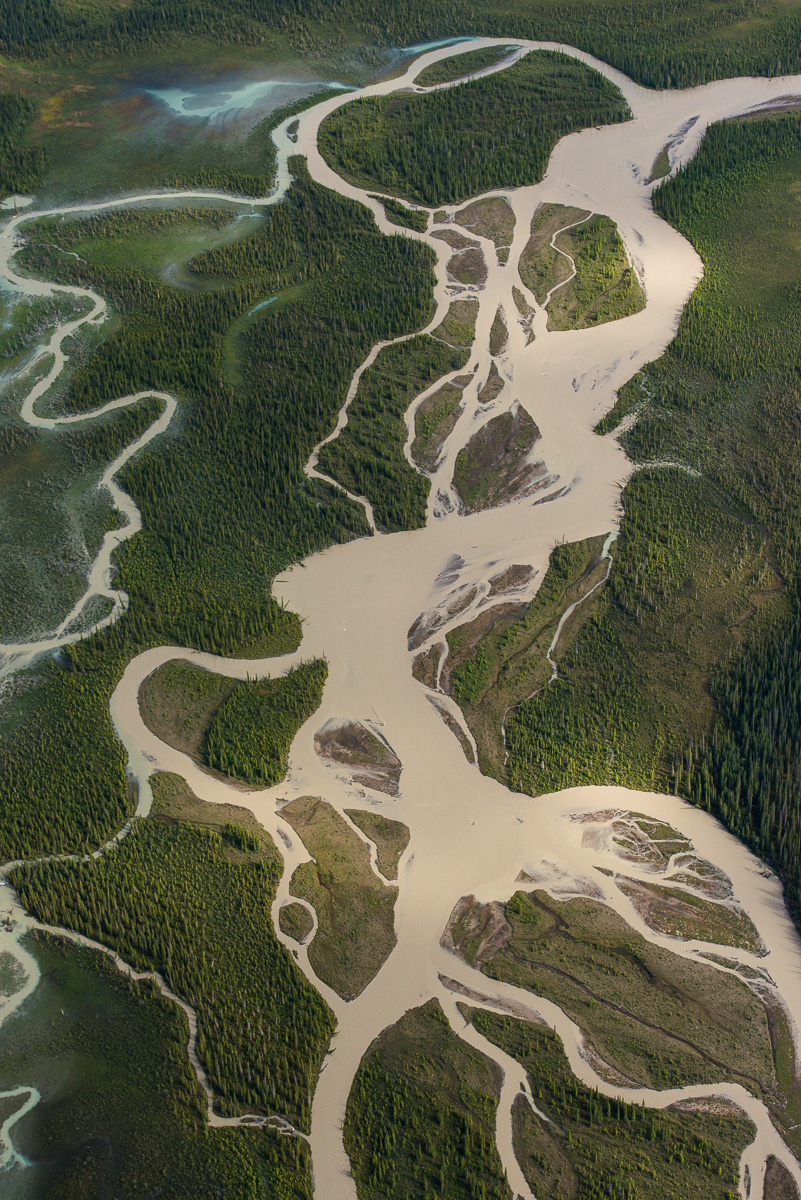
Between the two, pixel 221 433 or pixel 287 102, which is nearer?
pixel 221 433

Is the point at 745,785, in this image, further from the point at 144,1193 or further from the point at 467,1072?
the point at 144,1193

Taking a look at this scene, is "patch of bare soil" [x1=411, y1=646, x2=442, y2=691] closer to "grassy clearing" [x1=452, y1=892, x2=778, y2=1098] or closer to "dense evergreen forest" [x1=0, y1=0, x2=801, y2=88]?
"grassy clearing" [x1=452, y1=892, x2=778, y2=1098]

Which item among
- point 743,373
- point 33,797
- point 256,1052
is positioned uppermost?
point 743,373

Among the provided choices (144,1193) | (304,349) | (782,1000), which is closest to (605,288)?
(304,349)

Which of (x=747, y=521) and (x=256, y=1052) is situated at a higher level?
(x=747, y=521)

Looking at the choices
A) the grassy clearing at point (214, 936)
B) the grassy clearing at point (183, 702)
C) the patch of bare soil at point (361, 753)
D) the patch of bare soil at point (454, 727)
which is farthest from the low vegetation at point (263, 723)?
the patch of bare soil at point (454, 727)

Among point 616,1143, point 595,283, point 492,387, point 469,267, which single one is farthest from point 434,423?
point 616,1143
